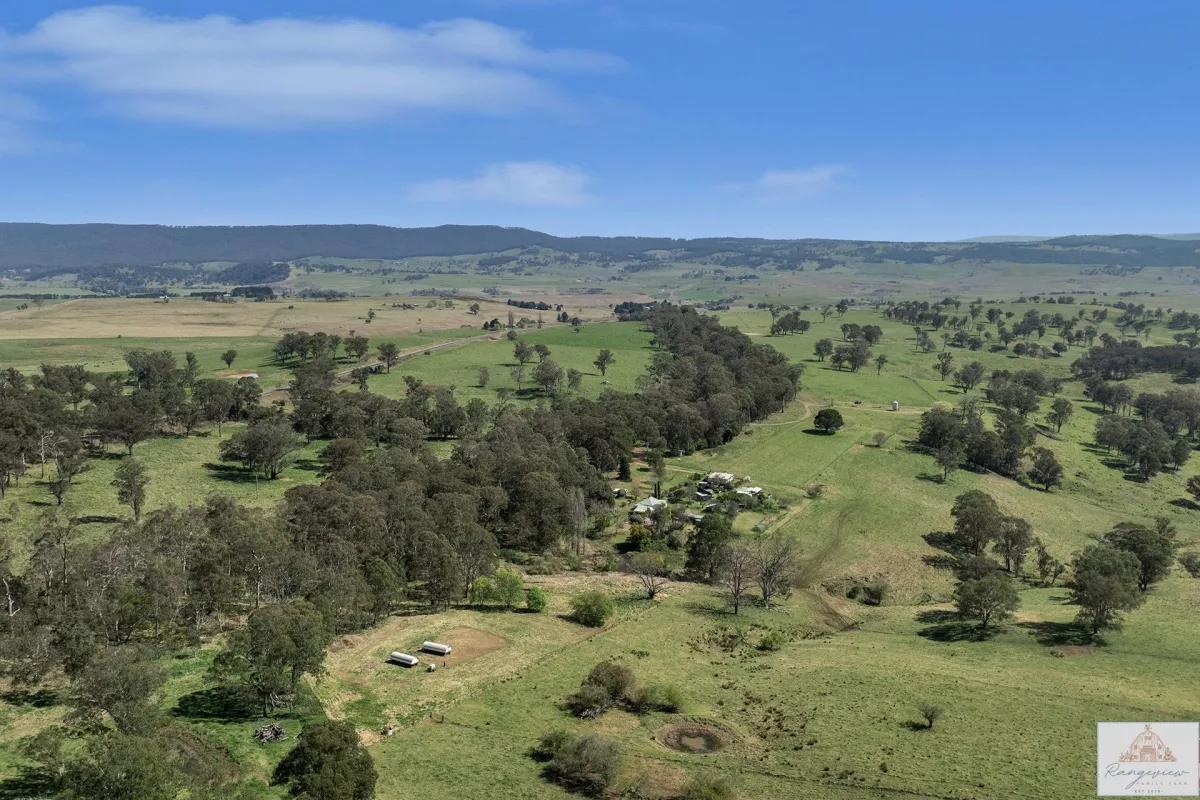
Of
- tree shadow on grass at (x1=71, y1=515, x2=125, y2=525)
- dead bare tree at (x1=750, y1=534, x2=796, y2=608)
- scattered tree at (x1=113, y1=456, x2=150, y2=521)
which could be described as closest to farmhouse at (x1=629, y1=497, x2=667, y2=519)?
dead bare tree at (x1=750, y1=534, x2=796, y2=608)

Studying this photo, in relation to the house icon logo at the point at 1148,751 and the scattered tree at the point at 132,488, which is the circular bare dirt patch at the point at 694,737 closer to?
the house icon logo at the point at 1148,751

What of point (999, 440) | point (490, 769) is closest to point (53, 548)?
point (490, 769)

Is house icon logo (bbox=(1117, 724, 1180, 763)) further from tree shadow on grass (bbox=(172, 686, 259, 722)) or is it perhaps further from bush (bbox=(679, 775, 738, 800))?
tree shadow on grass (bbox=(172, 686, 259, 722))

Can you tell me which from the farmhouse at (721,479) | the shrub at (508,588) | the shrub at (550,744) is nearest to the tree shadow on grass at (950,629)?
the shrub at (508,588)

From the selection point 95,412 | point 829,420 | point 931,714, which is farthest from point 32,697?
point 829,420

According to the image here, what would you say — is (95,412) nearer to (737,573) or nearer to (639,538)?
(639,538)
